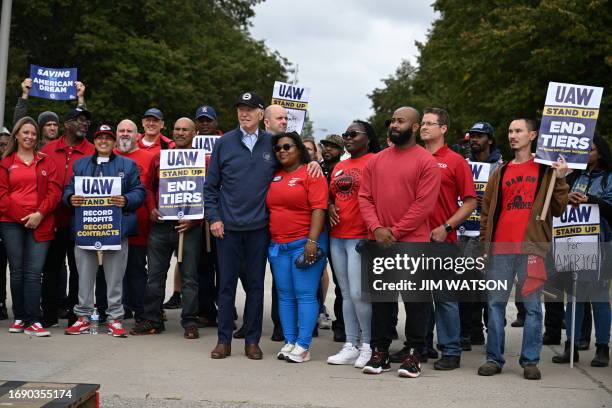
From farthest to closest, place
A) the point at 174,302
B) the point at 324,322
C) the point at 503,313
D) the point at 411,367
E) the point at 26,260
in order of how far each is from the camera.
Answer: the point at 174,302 → the point at 324,322 → the point at 26,260 → the point at 503,313 → the point at 411,367

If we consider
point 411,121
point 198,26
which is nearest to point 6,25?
point 411,121

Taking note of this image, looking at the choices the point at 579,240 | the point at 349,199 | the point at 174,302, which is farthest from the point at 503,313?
the point at 174,302

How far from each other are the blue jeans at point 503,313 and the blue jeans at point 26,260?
445 centimetres

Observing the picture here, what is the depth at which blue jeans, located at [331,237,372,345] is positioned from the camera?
8562 mm

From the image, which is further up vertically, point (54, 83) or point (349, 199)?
point (54, 83)

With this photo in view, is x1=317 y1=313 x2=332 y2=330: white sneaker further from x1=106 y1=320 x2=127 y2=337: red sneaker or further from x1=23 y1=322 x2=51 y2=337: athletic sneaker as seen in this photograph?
x1=23 y1=322 x2=51 y2=337: athletic sneaker

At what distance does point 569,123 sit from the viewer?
8.18 meters

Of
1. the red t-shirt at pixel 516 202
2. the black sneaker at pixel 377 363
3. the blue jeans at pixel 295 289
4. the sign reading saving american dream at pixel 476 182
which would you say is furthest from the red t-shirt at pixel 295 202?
the sign reading saving american dream at pixel 476 182

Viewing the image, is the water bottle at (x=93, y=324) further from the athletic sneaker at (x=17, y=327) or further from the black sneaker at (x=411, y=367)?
the black sneaker at (x=411, y=367)

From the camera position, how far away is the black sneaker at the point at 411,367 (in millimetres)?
7973

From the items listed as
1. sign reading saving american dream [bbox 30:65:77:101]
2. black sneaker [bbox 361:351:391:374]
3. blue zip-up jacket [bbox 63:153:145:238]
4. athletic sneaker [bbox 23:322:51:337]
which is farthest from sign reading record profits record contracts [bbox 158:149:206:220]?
sign reading saving american dream [bbox 30:65:77:101]

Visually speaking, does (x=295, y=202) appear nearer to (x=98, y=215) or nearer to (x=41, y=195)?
(x=98, y=215)

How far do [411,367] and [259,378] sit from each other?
1.25 meters

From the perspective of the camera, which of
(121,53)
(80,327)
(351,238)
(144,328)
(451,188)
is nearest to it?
(451,188)
